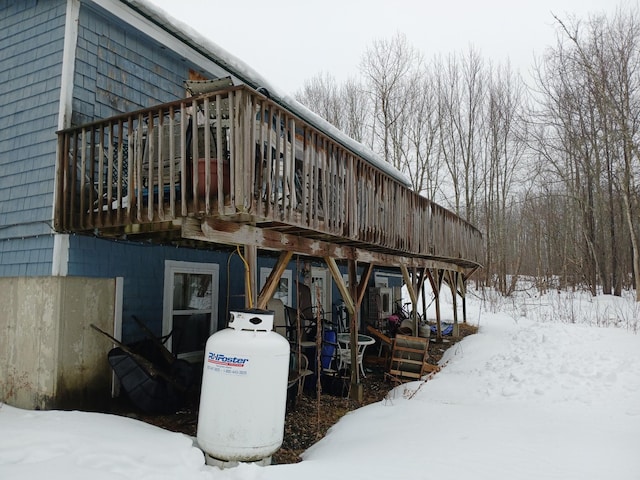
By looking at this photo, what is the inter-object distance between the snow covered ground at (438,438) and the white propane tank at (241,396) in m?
0.19

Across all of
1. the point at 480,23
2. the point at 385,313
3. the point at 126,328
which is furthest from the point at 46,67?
the point at 480,23

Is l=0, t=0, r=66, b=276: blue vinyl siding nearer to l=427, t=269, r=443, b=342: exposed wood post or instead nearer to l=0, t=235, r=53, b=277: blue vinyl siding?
l=0, t=235, r=53, b=277: blue vinyl siding

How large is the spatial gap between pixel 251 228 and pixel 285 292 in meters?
4.83

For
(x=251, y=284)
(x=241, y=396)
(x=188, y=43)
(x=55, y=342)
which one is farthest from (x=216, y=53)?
(x=241, y=396)

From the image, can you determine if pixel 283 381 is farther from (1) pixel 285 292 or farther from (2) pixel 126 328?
(1) pixel 285 292

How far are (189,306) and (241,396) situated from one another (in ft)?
11.4

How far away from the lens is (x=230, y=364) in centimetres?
418

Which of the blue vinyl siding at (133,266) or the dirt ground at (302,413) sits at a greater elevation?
the blue vinyl siding at (133,266)

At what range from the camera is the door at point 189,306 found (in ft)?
22.7

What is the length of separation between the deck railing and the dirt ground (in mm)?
2391

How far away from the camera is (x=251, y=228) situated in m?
5.21

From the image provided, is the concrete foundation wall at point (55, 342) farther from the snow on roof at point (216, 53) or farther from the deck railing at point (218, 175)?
the snow on roof at point (216, 53)

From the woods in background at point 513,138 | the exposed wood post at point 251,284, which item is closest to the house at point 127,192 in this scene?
the exposed wood post at point 251,284

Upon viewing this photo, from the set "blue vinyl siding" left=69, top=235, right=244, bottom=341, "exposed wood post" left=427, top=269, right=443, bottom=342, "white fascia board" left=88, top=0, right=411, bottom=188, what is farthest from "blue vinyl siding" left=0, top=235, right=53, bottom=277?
"exposed wood post" left=427, top=269, right=443, bottom=342
